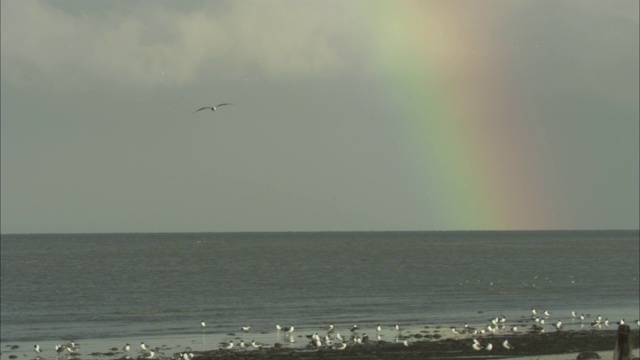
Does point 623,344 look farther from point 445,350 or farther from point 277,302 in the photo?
point 277,302

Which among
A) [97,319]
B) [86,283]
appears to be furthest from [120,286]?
[97,319]

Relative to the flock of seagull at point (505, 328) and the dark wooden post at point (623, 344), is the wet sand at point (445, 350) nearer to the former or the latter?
the flock of seagull at point (505, 328)

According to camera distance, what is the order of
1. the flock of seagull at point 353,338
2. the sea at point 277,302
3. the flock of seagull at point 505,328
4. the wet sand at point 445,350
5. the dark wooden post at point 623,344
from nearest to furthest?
1. the dark wooden post at point 623,344
2. the wet sand at point 445,350
3. the flock of seagull at point 505,328
4. the flock of seagull at point 353,338
5. the sea at point 277,302

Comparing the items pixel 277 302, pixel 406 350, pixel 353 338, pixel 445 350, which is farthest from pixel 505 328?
pixel 277 302

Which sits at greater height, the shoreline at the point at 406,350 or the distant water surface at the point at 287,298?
the distant water surface at the point at 287,298

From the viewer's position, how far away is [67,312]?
56406 mm

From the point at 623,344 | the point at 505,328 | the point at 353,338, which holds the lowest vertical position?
the point at 623,344

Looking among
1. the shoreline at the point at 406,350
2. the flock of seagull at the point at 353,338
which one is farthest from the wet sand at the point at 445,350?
the flock of seagull at the point at 353,338

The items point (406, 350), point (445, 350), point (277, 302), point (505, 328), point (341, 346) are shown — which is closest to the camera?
point (445, 350)

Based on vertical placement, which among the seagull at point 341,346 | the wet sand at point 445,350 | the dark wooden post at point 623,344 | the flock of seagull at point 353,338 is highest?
the flock of seagull at point 353,338

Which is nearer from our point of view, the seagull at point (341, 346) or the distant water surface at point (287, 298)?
the seagull at point (341, 346)

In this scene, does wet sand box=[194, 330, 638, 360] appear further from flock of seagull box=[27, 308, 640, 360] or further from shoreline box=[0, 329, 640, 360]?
flock of seagull box=[27, 308, 640, 360]

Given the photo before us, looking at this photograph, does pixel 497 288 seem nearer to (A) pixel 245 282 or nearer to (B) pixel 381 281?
(B) pixel 381 281

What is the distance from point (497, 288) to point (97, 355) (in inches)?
1739
